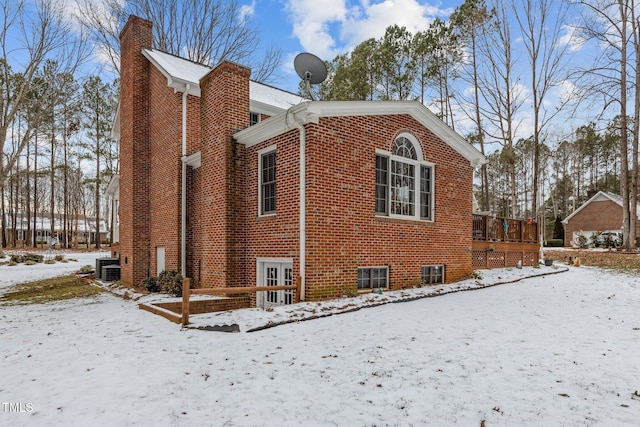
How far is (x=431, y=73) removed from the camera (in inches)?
1039

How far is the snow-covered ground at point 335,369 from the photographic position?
341 centimetres

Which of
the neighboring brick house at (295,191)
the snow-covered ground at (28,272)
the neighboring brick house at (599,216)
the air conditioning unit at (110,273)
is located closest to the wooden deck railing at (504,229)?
the neighboring brick house at (295,191)

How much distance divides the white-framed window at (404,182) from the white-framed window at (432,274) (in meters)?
1.42

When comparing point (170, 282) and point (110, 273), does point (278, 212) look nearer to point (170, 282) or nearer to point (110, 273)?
point (170, 282)

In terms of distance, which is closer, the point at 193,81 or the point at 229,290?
the point at 229,290

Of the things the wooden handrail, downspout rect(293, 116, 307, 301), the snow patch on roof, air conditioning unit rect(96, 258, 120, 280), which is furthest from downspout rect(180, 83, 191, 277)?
air conditioning unit rect(96, 258, 120, 280)

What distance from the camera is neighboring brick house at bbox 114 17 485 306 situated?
837 centimetres

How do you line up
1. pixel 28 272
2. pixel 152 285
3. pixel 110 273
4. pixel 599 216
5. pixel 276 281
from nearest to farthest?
pixel 276 281 < pixel 152 285 < pixel 110 273 < pixel 28 272 < pixel 599 216

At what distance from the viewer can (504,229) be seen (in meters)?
14.9

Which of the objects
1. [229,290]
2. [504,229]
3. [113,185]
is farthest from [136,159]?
[504,229]

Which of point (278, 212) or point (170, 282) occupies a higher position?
point (278, 212)

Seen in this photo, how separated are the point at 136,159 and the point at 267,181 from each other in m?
6.70

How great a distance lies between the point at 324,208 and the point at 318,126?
5.84ft

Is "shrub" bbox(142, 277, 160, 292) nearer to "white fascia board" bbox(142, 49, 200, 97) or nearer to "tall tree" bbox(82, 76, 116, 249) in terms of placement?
"white fascia board" bbox(142, 49, 200, 97)
